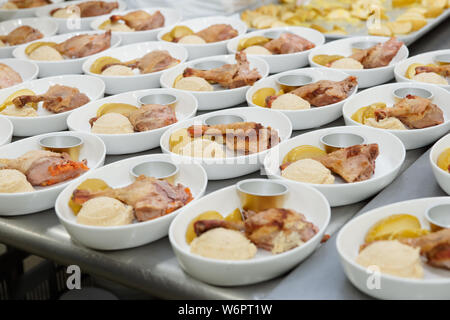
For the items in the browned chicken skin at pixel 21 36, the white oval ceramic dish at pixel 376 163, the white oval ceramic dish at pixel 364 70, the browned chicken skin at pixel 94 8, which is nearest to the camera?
the white oval ceramic dish at pixel 376 163

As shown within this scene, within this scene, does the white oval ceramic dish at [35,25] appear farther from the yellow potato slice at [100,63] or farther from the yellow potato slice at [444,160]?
the yellow potato slice at [444,160]

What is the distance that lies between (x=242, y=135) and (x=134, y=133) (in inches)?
14.6

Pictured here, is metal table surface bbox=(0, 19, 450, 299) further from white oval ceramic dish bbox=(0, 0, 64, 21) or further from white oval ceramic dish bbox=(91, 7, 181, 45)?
white oval ceramic dish bbox=(0, 0, 64, 21)

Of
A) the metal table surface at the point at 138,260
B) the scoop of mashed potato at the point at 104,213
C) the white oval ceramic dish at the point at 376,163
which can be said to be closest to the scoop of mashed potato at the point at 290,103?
the white oval ceramic dish at the point at 376,163

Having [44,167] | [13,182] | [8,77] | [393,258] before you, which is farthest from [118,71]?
[393,258]

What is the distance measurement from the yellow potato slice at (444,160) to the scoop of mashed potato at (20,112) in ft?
4.82

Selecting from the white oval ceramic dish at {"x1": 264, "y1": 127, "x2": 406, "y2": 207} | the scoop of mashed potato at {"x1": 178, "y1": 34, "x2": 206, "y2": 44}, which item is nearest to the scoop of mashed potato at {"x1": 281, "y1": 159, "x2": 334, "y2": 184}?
the white oval ceramic dish at {"x1": 264, "y1": 127, "x2": 406, "y2": 207}

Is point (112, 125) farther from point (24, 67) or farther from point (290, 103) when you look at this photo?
point (24, 67)

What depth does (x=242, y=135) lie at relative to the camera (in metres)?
1.81

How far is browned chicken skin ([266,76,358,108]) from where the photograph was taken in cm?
212

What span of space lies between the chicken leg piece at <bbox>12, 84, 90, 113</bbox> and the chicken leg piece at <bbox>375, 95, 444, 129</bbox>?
3.78ft

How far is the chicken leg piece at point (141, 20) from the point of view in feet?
10.4

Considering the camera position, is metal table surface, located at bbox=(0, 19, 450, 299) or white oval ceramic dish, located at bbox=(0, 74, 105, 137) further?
white oval ceramic dish, located at bbox=(0, 74, 105, 137)
